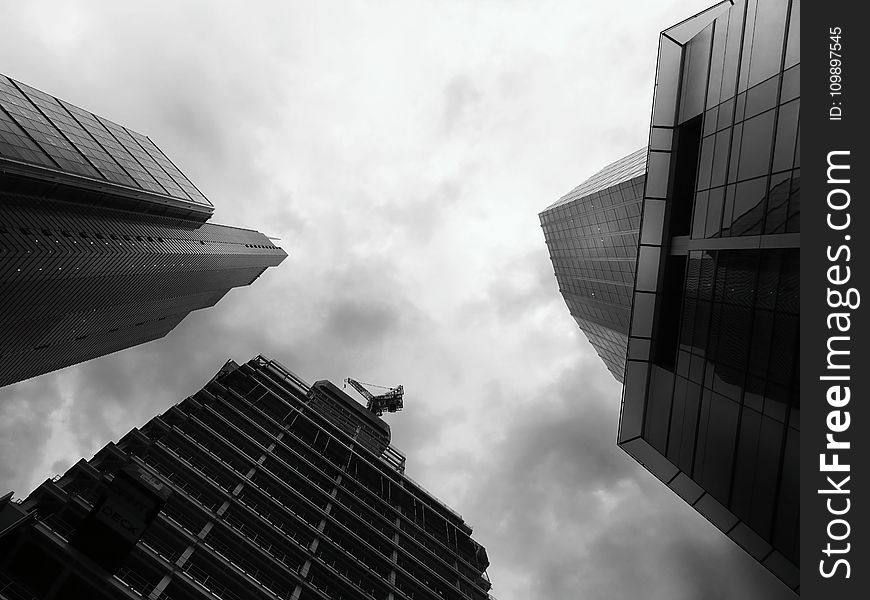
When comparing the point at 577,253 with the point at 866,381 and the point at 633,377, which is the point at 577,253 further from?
the point at 866,381

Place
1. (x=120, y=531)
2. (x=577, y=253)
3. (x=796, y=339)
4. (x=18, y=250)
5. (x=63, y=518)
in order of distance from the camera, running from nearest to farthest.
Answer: (x=796, y=339)
(x=120, y=531)
(x=63, y=518)
(x=18, y=250)
(x=577, y=253)

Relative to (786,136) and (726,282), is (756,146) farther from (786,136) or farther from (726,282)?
(726,282)

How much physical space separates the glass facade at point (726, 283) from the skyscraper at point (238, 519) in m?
34.4

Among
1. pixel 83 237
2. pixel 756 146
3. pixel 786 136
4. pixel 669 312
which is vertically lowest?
pixel 83 237

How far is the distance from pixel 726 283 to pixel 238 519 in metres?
50.0

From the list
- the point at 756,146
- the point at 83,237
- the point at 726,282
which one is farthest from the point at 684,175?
the point at 83,237

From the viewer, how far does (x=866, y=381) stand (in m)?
11.7

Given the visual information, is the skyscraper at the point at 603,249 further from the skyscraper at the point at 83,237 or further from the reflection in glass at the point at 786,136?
the skyscraper at the point at 83,237

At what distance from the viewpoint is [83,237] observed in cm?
6631

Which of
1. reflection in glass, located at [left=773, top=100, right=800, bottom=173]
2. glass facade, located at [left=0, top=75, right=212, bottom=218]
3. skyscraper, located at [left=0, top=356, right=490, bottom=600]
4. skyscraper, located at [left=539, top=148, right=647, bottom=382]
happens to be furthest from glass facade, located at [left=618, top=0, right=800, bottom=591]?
glass facade, located at [left=0, top=75, right=212, bottom=218]

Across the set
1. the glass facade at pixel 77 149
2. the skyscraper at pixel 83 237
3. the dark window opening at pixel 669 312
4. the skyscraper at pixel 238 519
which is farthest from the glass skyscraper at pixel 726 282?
the skyscraper at pixel 83 237

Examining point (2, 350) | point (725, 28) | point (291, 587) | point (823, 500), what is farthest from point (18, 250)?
point (823, 500)

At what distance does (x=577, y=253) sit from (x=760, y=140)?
66664 mm

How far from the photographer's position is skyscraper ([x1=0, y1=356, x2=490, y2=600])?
3450cm
